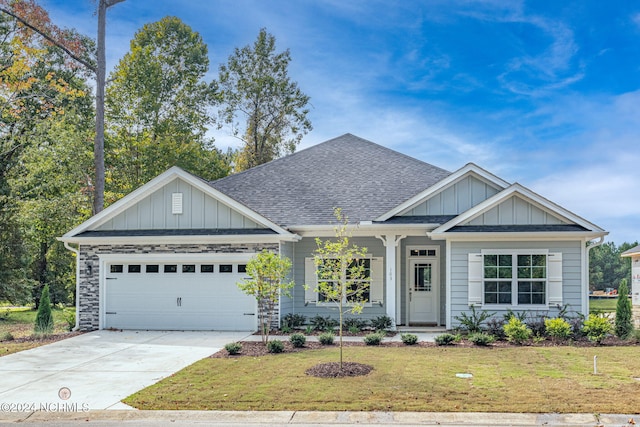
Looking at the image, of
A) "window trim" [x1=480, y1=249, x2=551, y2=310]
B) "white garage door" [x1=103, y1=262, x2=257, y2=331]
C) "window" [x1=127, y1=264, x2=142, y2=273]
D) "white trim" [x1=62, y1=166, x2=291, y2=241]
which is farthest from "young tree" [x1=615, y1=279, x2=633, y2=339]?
"window" [x1=127, y1=264, x2=142, y2=273]

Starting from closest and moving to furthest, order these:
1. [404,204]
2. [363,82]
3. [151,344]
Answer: [151,344]
[404,204]
[363,82]

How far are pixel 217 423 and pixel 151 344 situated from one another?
704cm

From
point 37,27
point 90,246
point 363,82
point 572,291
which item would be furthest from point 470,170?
point 37,27

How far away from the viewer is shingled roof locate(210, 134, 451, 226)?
59.0 feet

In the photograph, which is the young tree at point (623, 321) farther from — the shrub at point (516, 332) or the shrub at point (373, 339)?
the shrub at point (373, 339)

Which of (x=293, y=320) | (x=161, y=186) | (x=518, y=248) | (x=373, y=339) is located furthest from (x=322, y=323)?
(x=161, y=186)

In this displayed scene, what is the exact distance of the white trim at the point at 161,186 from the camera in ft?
53.5

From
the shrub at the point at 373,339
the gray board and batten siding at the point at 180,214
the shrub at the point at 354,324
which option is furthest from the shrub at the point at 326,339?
the gray board and batten siding at the point at 180,214

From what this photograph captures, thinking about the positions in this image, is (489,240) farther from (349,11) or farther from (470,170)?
(349,11)

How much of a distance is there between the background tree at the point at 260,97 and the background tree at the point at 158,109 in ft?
7.99

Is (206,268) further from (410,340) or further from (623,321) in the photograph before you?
(623,321)

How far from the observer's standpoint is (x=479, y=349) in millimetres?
12805

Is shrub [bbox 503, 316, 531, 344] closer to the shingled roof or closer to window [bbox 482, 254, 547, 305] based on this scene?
window [bbox 482, 254, 547, 305]

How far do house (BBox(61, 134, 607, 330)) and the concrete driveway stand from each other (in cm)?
108
